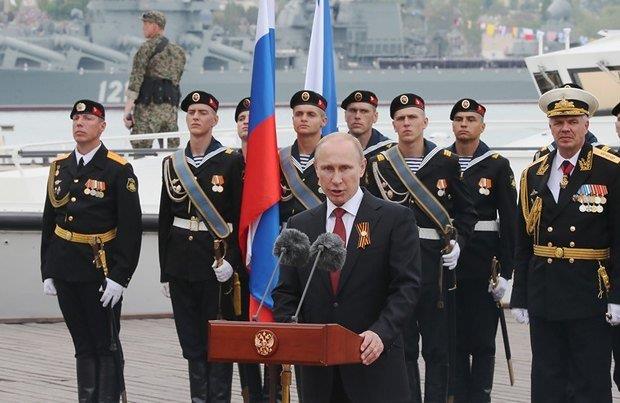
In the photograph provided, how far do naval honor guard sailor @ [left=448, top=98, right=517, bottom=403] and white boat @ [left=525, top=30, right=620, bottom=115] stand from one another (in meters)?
7.14

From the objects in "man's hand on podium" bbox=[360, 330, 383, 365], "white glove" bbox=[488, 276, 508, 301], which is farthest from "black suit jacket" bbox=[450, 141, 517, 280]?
"man's hand on podium" bbox=[360, 330, 383, 365]

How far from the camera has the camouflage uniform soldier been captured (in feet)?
47.3

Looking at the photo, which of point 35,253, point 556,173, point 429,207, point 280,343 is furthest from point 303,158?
point 35,253

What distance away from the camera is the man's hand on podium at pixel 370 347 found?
5.80 m

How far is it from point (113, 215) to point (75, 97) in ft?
179

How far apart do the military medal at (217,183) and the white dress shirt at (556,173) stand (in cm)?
201

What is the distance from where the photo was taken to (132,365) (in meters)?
11.1

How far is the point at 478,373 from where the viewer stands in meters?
9.37

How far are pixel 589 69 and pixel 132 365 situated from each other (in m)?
7.44

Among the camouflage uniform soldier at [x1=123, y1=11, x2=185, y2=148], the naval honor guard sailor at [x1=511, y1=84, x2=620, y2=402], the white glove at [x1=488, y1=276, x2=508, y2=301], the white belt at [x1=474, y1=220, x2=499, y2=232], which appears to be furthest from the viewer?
the camouflage uniform soldier at [x1=123, y1=11, x2=185, y2=148]

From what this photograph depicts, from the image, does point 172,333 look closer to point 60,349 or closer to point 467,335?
point 60,349

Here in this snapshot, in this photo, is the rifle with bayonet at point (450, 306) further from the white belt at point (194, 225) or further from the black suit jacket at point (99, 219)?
the black suit jacket at point (99, 219)

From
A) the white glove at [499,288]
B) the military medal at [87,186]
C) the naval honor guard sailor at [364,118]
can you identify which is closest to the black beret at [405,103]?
the naval honor guard sailor at [364,118]

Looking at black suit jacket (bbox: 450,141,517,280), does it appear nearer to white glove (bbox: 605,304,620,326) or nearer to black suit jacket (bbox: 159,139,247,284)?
black suit jacket (bbox: 159,139,247,284)
